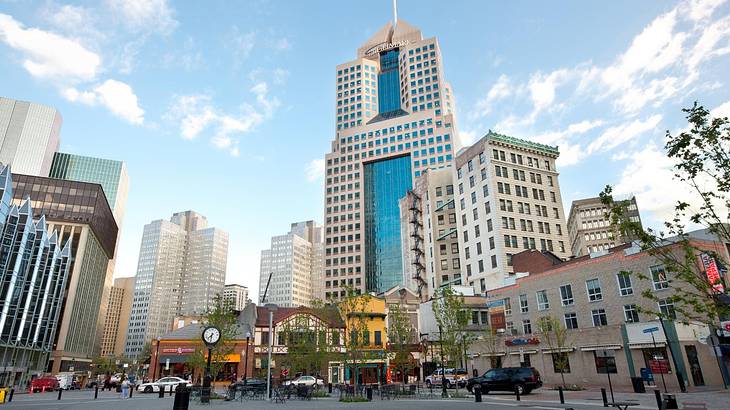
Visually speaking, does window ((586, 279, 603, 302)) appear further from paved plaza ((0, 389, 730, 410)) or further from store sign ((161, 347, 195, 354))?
Answer: store sign ((161, 347, 195, 354))

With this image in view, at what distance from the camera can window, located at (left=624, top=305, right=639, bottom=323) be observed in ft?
118

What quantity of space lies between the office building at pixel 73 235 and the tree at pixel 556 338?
86.9 m

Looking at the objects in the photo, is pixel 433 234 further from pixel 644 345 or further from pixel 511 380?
pixel 511 380

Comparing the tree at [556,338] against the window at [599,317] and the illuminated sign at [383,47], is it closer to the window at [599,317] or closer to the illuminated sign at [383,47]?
the window at [599,317]

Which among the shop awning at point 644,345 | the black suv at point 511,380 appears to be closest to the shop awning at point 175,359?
the black suv at point 511,380

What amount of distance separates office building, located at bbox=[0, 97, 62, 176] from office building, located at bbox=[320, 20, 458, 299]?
102682 millimetres

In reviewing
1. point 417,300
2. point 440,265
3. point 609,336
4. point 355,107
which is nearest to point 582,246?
point 440,265

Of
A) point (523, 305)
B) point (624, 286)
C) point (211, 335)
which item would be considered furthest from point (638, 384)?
point (211, 335)

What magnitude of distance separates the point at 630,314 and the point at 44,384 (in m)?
57.2

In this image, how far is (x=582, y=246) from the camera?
377 feet

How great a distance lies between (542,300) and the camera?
4422cm

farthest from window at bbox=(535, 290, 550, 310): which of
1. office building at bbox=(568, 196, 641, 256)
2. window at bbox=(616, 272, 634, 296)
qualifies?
office building at bbox=(568, 196, 641, 256)

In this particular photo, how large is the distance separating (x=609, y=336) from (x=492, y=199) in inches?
1250

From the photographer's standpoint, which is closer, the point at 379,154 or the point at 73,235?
the point at 73,235
